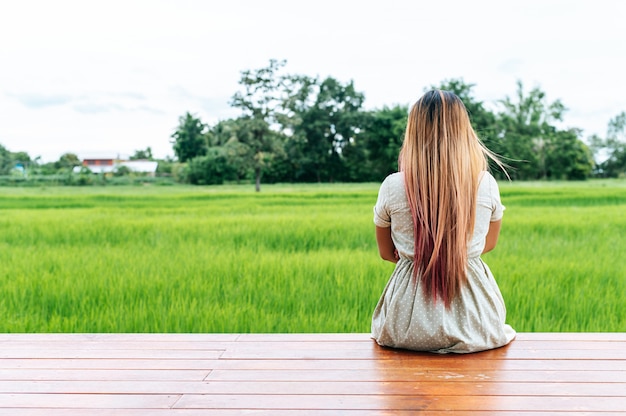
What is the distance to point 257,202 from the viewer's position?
11.2m

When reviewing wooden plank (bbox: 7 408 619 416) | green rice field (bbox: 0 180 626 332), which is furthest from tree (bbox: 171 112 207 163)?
wooden plank (bbox: 7 408 619 416)

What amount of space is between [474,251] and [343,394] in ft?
1.78

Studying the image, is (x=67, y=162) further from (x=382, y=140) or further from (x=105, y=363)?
(x=105, y=363)

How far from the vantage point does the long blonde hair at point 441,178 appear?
151 cm

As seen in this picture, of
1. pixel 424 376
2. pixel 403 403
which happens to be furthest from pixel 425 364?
pixel 403 403

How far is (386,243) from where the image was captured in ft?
5.56

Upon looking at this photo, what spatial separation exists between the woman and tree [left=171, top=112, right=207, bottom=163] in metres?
14.2

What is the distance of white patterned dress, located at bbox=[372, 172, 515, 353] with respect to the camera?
5.25ft

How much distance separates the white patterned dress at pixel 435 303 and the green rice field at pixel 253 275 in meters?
1.11

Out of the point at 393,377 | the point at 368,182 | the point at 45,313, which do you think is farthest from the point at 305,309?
the point at 368,182

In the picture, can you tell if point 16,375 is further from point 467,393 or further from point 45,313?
point 45,313

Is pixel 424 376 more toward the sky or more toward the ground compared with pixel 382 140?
more toward the ground

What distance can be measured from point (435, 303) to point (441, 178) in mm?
340

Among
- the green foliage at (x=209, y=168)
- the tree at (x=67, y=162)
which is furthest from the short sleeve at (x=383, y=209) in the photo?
the green foliage at (x=209, y=168)
